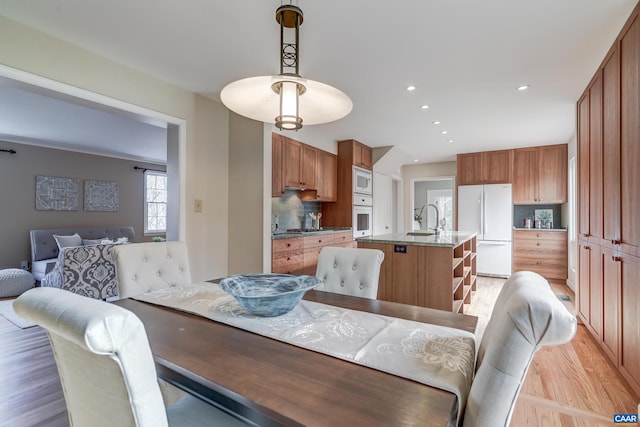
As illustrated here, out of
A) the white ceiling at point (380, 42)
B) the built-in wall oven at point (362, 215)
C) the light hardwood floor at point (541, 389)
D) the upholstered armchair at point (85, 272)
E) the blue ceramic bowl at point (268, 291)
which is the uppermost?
the white ceiling at point (380, 42)

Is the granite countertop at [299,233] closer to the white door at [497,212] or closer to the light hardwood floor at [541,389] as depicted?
the light hardwood floor at [541,389]

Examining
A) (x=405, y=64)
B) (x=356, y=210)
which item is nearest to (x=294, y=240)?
(x=356, y=210)

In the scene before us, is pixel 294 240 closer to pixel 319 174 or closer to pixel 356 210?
pixel 319 174

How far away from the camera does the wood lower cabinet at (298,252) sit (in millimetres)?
3488

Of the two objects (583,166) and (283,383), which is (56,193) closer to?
(283,383)

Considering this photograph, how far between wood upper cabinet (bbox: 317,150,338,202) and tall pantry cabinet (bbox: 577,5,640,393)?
10.2 feet

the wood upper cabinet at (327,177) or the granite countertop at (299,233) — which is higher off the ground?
the wood upper cabinet at (327,177)

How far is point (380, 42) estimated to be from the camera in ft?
7.06

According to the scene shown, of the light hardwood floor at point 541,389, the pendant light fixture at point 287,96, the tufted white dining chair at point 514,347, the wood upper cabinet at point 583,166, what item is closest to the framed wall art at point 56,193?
the light hardwood floor at point 541,389

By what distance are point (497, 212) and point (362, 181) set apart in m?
2.51

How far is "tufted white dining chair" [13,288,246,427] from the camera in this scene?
58cm

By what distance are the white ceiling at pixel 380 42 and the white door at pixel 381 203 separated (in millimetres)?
2539

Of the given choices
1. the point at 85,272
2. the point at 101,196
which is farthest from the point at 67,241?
the point at 85,272

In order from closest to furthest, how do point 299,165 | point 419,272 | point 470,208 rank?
1. point 419,272
2. point 299,165
3. point 470,208
